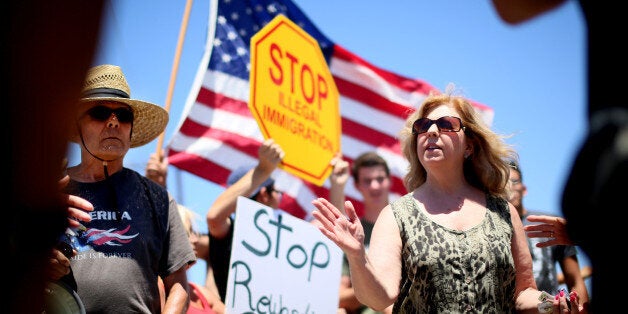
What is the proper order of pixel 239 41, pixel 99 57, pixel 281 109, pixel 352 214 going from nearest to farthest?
1. pixel 99 57
2. pixel 352 214
3. pixel 281 109
4. pixel 239 41

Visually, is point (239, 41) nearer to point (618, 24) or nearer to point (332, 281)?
point (332, 281)

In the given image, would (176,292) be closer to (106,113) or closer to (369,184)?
(106,113)

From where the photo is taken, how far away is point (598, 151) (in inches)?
68.4

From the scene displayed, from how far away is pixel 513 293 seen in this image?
4039 millimetres

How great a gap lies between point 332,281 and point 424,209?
6.72ft

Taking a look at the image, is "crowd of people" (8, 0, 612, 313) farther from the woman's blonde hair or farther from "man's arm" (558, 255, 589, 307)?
"man's arm" (558, 255, 589, 307)

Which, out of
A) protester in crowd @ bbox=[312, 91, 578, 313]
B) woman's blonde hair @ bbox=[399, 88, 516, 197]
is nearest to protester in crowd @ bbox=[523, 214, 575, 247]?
protester in crowd @ bbox=[312, 91, 578, 313]

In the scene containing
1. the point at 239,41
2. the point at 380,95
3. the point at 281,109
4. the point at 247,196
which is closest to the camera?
the point at 247,196

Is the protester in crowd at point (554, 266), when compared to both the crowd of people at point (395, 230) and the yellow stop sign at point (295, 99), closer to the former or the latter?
the crowd of people at point (395, 230)

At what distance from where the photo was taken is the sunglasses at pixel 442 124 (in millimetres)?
4348

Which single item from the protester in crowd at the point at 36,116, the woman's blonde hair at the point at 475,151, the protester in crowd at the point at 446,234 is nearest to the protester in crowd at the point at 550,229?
the protester in crowd at the point at 446,234

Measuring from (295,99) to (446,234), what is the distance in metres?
3.53

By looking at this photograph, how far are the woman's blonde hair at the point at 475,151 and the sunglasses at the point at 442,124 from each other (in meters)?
0.07

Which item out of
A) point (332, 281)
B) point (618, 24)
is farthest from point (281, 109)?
point (618, 24)
